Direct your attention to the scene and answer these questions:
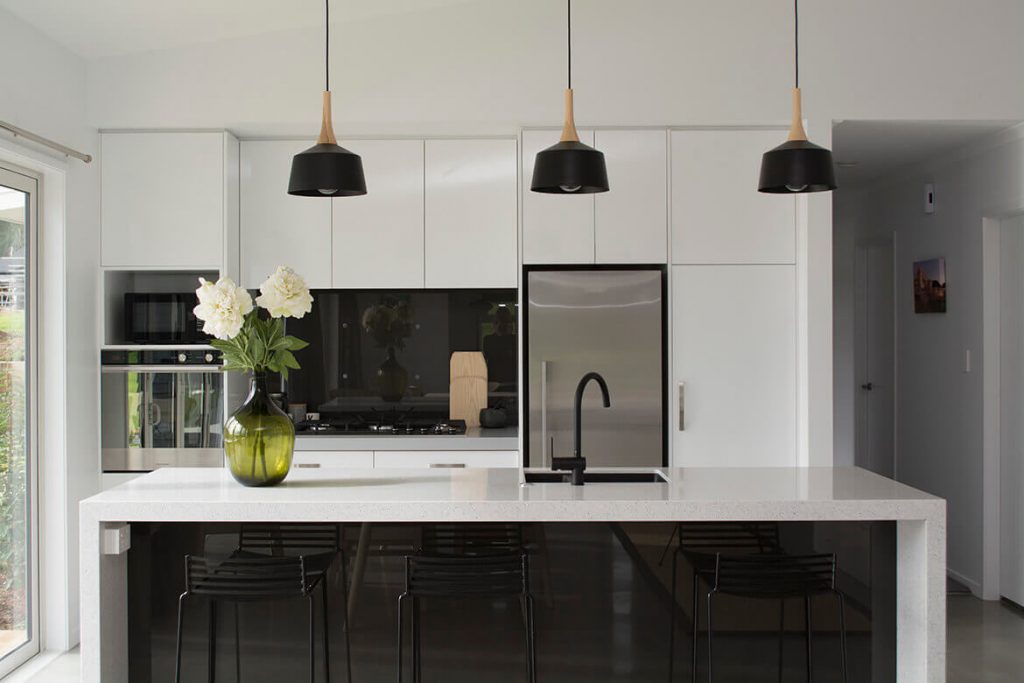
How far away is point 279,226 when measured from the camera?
189 inches

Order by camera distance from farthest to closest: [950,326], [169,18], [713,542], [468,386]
Result: [950,326] → [468,386] → [169,18] → [713,542]

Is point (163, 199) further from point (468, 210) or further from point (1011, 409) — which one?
point (1011, 409)

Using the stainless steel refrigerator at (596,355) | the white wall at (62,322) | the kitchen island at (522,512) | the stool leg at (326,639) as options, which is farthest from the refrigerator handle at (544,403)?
the white wall at (62,322)

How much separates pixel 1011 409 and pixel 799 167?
293 centimetres

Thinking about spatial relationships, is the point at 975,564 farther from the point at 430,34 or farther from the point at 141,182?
the point at 141,182

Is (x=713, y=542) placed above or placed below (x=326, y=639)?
above

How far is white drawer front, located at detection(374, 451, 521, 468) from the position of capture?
4652mm

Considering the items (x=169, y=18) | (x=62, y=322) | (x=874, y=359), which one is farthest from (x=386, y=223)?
(x=874, y=359)

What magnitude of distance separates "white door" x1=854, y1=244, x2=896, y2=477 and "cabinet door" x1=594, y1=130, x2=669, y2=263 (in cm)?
275

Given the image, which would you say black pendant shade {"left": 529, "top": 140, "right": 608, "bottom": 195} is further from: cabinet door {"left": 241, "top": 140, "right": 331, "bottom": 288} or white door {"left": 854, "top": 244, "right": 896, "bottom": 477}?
white door {"left": 854, "top": 244, "right": 896, "bottom": 477}

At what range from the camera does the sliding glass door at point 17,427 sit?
12.9ft

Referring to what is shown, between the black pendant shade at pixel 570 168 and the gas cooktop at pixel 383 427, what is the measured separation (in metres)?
2.24

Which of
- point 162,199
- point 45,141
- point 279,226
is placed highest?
point 45,141

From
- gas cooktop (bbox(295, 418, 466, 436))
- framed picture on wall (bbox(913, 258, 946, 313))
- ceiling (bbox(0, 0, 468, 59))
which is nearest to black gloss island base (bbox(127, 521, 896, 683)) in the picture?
gas cooktop (bbox(295, 418, 466, 436))
